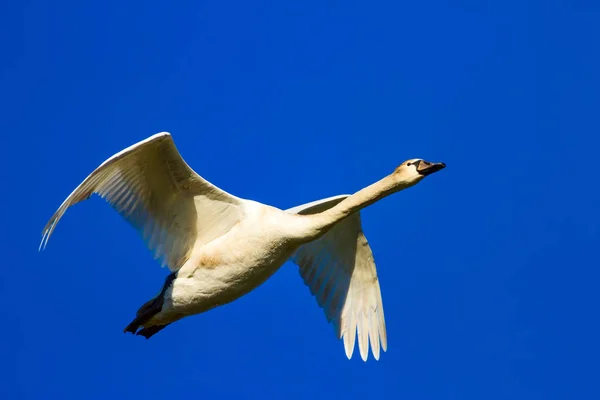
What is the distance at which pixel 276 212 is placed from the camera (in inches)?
624

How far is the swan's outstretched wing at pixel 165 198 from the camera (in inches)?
610

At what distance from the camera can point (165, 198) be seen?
16250mm

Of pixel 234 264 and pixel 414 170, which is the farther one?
pixel 234 264

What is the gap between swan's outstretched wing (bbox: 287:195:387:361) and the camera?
58.8ft

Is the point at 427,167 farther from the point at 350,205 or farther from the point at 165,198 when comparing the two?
the point at 165,198

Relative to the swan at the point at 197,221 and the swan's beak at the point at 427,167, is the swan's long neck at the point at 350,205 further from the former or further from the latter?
the swan's beak at the point at 427,167

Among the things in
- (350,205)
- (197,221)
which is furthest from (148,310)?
(350,205)

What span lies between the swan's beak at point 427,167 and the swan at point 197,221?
0.01 m

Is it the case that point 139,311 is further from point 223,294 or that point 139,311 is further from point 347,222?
point 347,222

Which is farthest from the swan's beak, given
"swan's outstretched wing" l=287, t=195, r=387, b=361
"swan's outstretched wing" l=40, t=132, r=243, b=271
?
"swan's outstretched wing" l=287, t=195, r=387, b=361

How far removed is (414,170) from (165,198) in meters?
3.24

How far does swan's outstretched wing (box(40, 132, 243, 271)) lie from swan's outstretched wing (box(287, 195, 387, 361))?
6.75 ft

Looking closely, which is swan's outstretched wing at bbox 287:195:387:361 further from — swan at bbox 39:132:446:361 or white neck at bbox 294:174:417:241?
white neck at bbox 294:174:417:241

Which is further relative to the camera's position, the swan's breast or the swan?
the swan's breast
